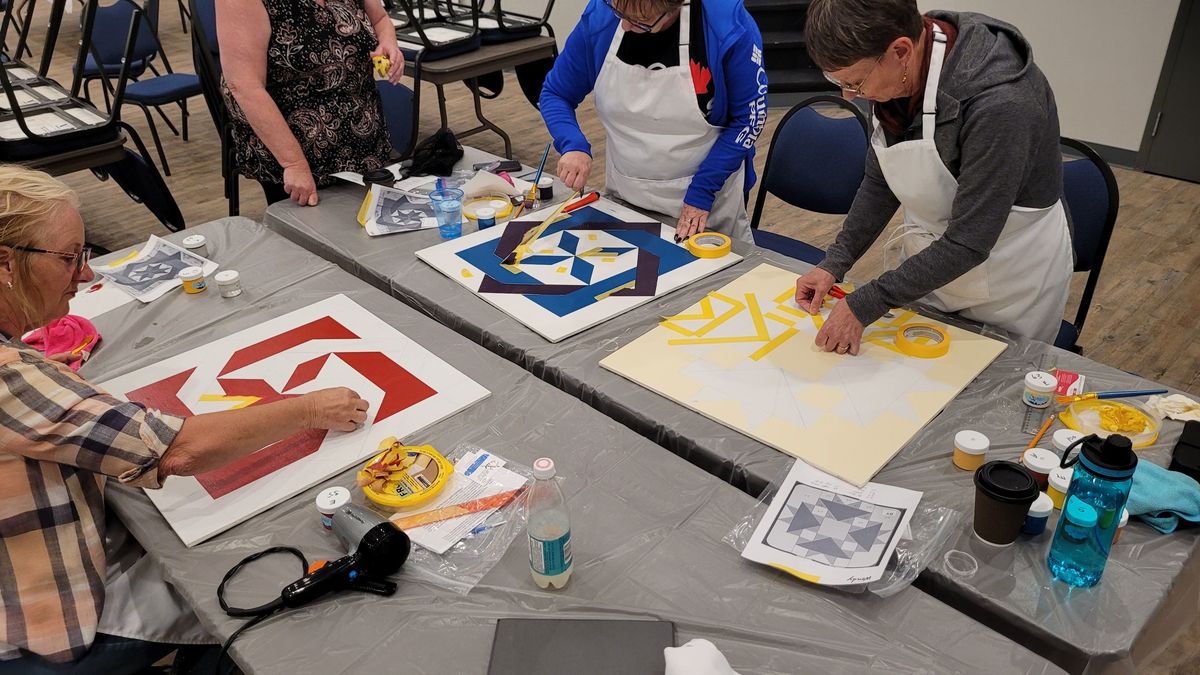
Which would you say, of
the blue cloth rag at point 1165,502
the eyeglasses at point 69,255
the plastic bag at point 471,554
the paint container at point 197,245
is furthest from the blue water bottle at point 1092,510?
the paint container at point 197,245

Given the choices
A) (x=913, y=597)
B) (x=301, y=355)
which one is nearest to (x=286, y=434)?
(x=301, y=355)

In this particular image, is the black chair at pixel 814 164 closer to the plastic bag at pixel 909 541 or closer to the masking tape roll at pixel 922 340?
the masking tape roll at pixel 922 340

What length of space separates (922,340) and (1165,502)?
19.8 inches

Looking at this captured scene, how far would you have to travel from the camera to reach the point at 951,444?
1.29 m

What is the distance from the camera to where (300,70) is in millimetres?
2104

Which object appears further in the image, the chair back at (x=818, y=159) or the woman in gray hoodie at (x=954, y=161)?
the chair back at (x=818, y=159)

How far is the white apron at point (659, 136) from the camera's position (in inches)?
78.1

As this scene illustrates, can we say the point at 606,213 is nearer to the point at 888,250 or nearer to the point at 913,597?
the point at 888,250

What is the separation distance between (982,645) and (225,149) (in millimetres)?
2798

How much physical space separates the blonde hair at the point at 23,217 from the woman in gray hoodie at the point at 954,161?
125 centimetres

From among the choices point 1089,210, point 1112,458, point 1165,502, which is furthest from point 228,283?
point 1089,210

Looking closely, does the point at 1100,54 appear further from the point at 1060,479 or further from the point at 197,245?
the point at 197,245

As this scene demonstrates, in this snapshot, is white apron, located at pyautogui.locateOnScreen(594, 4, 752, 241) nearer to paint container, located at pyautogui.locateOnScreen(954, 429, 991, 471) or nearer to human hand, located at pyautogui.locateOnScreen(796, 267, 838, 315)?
human hand, located at pyautogui.locateOnScreen(796, 267, 838, 315)

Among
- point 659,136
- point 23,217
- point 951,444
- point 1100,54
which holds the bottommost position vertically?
point 1100,54
